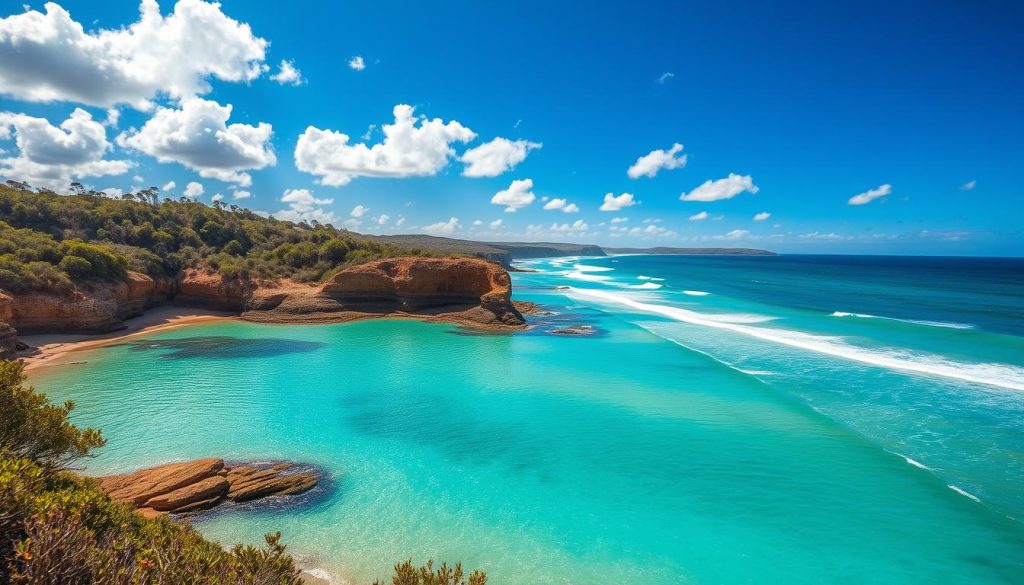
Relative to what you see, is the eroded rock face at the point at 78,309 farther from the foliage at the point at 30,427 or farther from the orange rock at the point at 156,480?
the foliage at the point at 30,427

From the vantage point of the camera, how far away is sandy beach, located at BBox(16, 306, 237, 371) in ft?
70.0

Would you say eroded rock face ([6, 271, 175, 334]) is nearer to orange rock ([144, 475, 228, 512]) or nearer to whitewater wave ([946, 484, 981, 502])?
orange rock ([144, 475, 228, 512])

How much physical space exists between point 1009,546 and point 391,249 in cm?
4038

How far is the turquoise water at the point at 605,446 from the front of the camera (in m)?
9.23

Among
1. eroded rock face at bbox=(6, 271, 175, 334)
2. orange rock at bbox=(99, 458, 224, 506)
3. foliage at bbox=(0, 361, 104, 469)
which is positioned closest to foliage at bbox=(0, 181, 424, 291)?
eroded rock face at bbox=(6, 271, 175, 334)

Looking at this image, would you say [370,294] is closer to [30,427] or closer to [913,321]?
[30,427]

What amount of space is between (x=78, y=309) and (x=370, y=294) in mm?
16270

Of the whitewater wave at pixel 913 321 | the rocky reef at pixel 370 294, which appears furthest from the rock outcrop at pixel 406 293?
the whitewater wave at pixel 913 321

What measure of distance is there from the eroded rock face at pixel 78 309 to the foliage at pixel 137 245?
25.2 inches

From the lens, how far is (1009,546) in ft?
31.2

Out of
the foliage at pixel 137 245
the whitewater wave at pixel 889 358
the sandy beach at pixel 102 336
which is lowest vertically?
the sandy beach at pixel 102 336

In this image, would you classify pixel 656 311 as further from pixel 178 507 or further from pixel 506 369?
pixel 178 507

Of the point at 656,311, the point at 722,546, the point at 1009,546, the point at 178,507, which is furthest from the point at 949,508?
the point at 656,311

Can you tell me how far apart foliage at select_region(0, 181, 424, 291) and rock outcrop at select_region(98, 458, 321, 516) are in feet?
71.4
